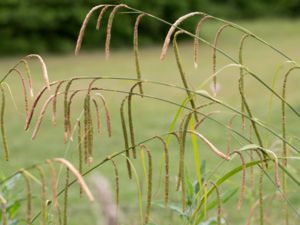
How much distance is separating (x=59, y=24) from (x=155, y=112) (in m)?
4.69

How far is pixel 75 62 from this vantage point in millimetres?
10641

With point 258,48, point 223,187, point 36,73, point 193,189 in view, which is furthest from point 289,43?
point 193,189

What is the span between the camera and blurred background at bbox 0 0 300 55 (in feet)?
36.7

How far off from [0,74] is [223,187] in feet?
17.9

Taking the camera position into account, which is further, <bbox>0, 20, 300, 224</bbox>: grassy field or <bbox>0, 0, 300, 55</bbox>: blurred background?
<bbox>0, 0, 300, 55</bbox>: blurred background

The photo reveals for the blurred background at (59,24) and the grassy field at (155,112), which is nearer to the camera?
the grassy field at (155,112)

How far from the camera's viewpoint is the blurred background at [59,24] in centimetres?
1117

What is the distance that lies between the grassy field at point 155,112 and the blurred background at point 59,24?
0.98 ft

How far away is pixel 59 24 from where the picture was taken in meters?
11.7

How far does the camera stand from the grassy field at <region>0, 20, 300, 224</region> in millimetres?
4034

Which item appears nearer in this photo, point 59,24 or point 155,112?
point 155,112

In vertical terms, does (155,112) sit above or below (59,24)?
above

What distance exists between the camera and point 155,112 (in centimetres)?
739

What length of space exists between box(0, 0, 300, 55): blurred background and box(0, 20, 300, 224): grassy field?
0.30 metres
